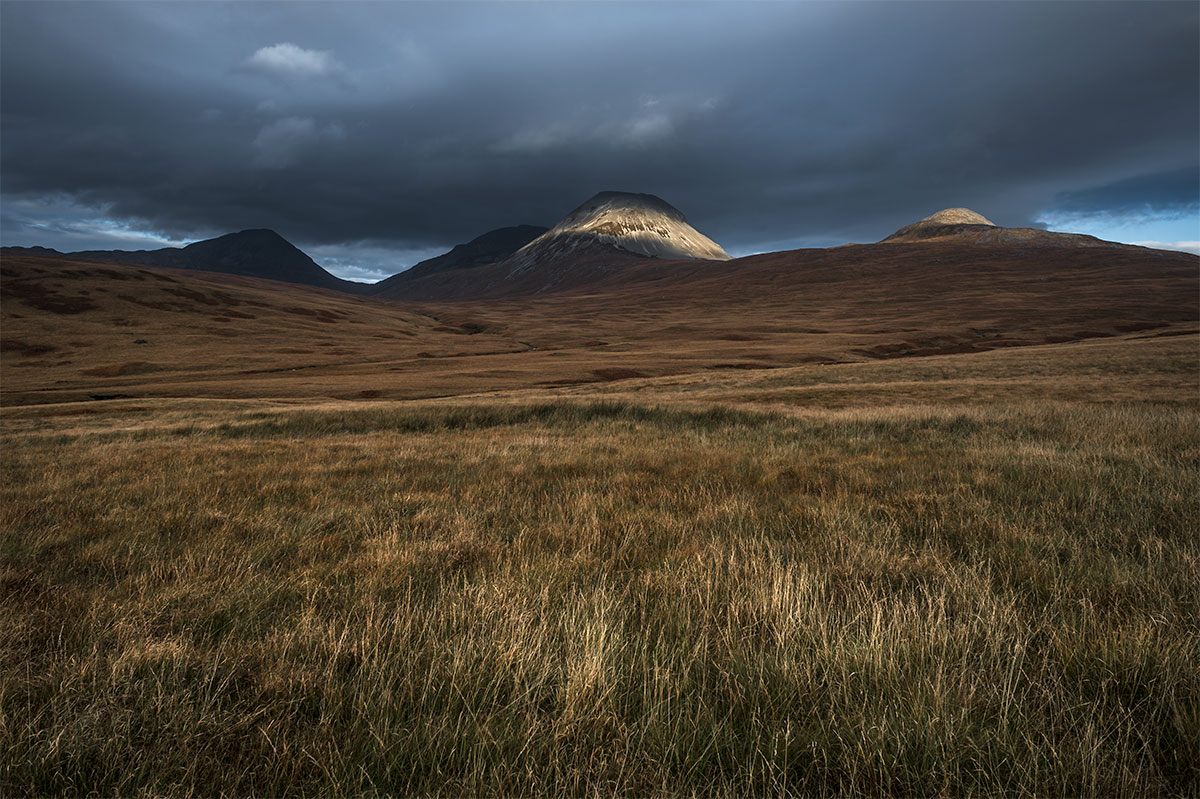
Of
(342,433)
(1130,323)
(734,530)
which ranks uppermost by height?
(1130,323)

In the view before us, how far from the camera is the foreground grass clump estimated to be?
2168mm

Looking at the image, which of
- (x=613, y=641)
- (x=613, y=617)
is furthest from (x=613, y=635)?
(x=613, y=617)

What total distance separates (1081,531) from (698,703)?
15.9ft

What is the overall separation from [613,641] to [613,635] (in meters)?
0.10

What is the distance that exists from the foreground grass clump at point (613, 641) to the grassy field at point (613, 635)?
2cm

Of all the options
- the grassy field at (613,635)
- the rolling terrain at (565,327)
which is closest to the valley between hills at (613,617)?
the grassy field at (613,635)

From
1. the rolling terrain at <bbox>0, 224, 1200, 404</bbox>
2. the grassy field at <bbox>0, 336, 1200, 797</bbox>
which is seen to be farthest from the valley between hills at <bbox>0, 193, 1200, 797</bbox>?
the rolling terrain at <bbox>0, 224, 1200, 404</bbox>

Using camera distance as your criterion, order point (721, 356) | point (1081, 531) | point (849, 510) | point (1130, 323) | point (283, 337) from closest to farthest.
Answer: point (1081, 531), point (849, 510), point (721, 356), point (1130, 323), point (283, 337)

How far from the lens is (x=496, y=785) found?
206 cm

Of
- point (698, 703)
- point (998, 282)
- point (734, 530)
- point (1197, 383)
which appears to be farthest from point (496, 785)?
point (998, 282)

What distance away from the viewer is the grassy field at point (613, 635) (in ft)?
7.12

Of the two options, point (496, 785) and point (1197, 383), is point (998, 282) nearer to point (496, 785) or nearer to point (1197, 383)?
point (1197, 383)

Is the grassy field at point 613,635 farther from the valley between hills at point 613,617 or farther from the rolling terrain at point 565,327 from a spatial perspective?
the rolling terrain at point 565,327

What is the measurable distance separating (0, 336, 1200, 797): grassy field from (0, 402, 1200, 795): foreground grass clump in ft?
0.07
